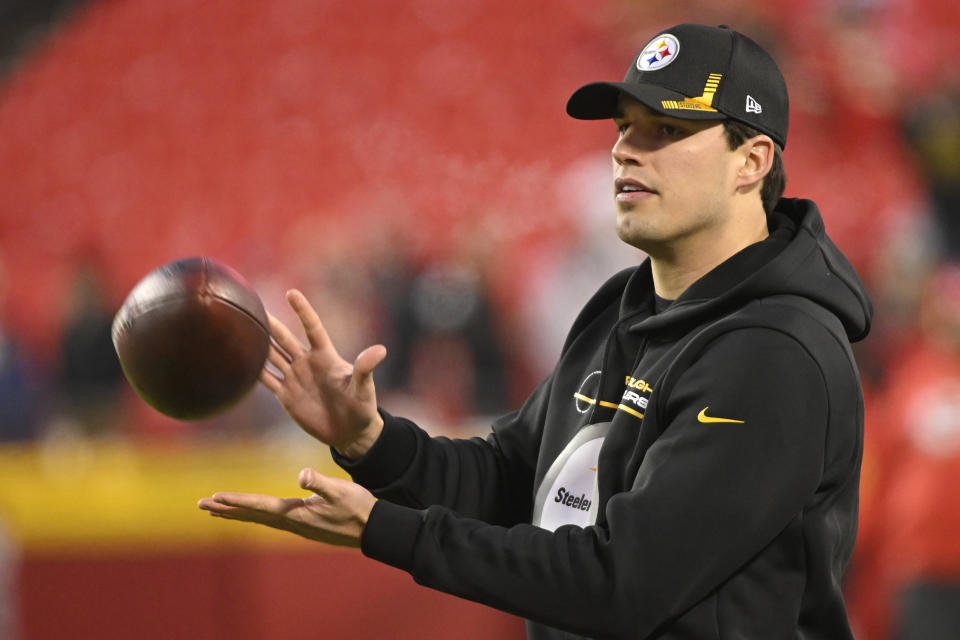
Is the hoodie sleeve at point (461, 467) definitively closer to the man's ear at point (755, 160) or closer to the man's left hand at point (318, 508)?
the man's left hand at point (318, 508)

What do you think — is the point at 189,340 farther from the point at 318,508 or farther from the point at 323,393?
the point at 318,508

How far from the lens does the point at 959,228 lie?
10.8m

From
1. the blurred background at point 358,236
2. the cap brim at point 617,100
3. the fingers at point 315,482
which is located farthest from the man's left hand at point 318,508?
the blurred background at point 358,236

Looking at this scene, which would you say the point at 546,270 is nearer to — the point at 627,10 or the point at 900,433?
the point at 627,10

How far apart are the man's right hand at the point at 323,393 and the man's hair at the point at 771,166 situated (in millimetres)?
792

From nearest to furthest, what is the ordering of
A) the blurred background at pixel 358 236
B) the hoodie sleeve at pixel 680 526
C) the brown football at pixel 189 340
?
the hoodie sleeve at pixel 680 526 → the brown football at pixel 189 340 → the blurred background at pixel 358 236

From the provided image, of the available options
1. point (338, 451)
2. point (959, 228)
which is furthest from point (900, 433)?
point (959, 228)

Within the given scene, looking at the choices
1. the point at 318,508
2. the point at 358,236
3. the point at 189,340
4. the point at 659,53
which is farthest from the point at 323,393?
the point at 358,236

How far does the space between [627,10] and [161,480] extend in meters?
8.02

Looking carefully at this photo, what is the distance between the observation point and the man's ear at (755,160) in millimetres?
2281

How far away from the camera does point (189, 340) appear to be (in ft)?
7.53

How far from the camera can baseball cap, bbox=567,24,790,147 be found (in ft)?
7.22

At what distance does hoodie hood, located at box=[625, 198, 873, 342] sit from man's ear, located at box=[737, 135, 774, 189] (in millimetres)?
106

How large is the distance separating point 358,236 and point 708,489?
763 centimetres
